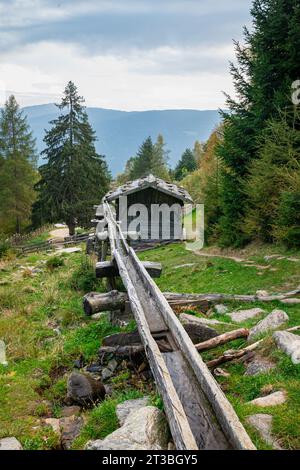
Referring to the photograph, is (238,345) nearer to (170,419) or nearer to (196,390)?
(196,390)

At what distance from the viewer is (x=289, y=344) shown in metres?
5.26

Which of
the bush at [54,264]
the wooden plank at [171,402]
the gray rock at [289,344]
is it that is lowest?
the bush at [54,264]

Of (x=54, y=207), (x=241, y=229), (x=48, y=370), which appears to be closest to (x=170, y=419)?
(x=48, y=370)

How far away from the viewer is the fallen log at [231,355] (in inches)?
218

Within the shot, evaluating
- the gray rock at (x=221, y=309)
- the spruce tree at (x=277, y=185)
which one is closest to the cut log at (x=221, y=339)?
the gray rock at (x=221, y=309)

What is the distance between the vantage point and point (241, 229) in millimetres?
17109

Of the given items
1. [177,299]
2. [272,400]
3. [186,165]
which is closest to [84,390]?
[272,400]

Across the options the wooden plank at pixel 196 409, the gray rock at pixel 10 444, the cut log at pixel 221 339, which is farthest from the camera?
the cut log at pixel 221 339

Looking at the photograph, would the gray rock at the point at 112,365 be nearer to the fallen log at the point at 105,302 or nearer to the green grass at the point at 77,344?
the green grass at the point at 77,344

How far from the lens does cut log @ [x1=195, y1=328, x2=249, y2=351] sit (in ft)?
19.0

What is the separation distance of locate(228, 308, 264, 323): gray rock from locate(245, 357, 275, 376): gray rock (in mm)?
2436

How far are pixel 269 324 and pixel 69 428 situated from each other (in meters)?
3.58

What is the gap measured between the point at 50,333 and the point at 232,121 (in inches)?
510

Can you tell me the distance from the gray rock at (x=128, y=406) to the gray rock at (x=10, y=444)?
3.81 feet
